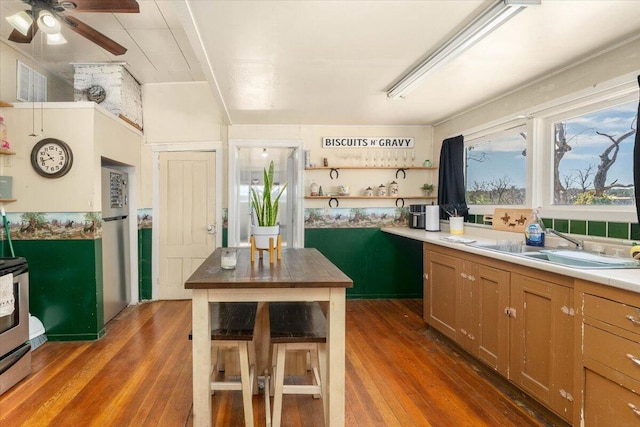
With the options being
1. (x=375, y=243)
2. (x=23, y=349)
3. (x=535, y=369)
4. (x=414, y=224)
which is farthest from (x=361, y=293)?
(x=23, y=349)

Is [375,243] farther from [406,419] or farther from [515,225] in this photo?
[406,419]

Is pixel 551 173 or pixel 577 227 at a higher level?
pixel 551 173

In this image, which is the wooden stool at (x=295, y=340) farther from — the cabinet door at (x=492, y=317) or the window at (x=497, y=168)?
the window at (x=497, y=168)

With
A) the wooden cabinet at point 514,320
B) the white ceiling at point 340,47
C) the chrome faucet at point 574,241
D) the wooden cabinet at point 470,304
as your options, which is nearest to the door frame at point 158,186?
the white ceiling at point 340,47

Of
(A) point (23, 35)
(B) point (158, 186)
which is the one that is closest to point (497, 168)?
(B) point (158, 186)

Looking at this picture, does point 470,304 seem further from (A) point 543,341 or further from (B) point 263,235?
(B) point 263,235

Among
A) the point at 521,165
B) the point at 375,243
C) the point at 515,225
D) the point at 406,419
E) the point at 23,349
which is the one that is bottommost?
the point at 406,419

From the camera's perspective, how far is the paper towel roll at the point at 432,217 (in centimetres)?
428

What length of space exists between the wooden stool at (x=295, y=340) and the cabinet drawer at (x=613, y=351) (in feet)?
4.26

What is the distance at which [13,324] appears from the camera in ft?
8.58

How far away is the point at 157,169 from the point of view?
4676 mm

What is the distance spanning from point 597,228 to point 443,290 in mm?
1250

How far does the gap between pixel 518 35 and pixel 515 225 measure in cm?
168

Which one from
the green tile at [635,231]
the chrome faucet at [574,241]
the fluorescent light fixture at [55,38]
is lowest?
the chrome faucet at [574,241]
